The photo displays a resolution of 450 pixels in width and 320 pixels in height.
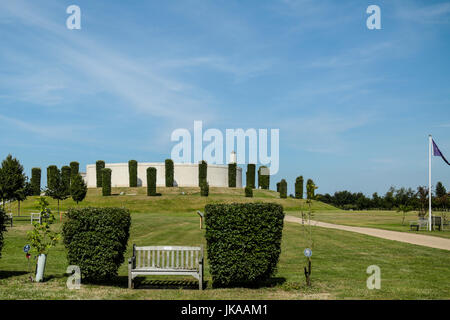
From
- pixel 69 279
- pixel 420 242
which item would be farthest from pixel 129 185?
pixel 69 279

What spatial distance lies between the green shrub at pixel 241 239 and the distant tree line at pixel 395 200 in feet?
64.5

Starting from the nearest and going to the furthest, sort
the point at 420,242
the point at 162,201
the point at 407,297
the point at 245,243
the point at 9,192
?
the point at 407,297 < the point at 245,243 < the point at 420,242 < the point at 9,192 < the point at 162,201

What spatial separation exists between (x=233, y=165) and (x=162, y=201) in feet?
75.2

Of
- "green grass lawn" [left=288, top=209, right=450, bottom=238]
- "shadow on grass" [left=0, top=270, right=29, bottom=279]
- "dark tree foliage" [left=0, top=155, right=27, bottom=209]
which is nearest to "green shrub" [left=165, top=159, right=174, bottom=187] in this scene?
"green grass lawn" [left=288, top=209, right=450, bottom=238]

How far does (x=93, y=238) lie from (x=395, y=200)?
192 ft

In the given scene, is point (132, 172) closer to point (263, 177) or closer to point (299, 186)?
point (263, 177)

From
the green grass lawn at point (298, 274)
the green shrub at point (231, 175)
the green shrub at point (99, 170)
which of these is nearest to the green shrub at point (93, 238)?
the green grass lawn at point (298, 274)

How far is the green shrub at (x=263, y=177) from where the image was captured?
74.4 m

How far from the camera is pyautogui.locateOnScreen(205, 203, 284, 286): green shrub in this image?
877 centimetres

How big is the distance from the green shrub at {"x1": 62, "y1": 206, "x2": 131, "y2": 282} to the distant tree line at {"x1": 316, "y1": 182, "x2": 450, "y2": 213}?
20.6m

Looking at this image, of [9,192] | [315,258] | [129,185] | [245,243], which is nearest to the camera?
[245,243]
